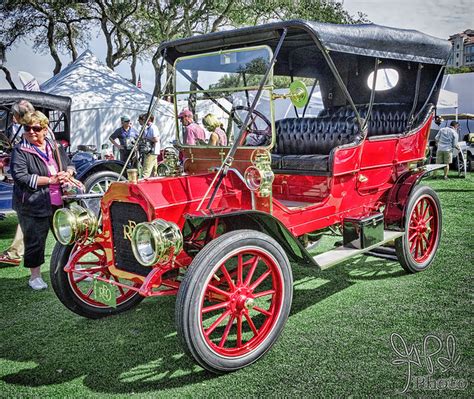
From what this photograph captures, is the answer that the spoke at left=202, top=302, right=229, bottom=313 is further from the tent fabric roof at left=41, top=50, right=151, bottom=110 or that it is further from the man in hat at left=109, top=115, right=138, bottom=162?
the tent fabric roof at left=41, top=50, right=151, bottom=110

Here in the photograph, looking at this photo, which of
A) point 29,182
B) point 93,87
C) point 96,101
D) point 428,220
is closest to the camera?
point 29,182

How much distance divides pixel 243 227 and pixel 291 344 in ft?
2.69

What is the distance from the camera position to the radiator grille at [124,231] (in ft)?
9.78

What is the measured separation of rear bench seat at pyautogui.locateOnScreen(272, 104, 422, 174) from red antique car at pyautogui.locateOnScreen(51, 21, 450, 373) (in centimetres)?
1

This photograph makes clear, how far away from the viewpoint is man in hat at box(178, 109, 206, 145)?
383 centimetres

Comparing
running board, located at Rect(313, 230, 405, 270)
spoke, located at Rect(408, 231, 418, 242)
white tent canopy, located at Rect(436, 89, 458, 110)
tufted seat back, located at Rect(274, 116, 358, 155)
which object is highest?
white tent canopy, located at Rect(436, 89, 458, 110)

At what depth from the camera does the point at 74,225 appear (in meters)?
3.06

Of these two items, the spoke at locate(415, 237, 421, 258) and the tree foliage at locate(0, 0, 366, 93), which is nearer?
the spoke at locate(415, 237, 421, 258)

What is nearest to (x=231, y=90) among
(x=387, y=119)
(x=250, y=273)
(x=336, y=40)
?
(x=336, y=40)

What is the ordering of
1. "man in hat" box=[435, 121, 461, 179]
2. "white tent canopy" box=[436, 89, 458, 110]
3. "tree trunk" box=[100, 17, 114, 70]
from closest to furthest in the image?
"man in hat" box=[435, 121, 461, 179] < "white tent canopy" box=[436, 89, 458, 110] < "tree trunk" box=[100, 17, 114, 70]

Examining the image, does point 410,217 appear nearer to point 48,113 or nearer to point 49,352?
point 49,352

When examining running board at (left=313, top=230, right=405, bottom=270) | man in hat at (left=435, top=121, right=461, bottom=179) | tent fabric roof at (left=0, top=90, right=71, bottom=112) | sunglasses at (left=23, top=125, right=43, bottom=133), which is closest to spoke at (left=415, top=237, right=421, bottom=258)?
running board at (left=313, top=230, right=405, bottom=270)

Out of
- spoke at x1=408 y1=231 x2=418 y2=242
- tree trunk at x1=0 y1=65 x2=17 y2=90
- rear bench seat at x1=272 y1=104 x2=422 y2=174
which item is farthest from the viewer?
tree trunk at x1=0 y1=65 x2=17 y2=90

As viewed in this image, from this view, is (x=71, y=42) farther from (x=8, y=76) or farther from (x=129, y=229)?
(x=129, y=229)
